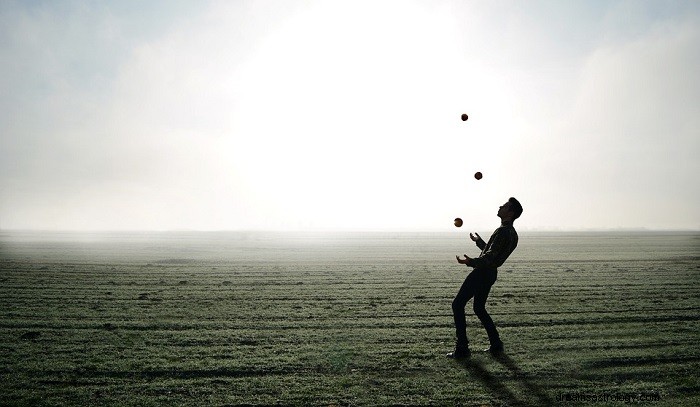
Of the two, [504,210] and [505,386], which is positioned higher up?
[504,210]

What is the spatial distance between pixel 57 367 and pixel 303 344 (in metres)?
3.48

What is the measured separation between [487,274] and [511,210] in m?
1.03

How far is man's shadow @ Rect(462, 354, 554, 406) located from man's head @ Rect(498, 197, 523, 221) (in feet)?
6.84

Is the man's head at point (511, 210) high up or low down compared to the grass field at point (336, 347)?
up

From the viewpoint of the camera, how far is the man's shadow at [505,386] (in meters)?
4.37

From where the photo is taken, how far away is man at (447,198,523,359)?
18.7 ft

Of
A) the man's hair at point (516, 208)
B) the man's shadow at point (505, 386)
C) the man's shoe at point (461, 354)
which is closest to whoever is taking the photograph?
the man's shadow at point (505, 386)

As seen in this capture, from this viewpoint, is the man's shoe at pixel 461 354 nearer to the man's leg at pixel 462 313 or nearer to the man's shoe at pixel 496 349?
the man's leg at pixel 462 313

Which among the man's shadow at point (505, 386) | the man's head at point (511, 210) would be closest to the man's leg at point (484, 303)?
the man's shadow at point (505, 386)

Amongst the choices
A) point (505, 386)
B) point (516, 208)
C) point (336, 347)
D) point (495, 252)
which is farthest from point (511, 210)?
point (336, 347)

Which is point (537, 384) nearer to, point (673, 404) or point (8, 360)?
point (673, 404)

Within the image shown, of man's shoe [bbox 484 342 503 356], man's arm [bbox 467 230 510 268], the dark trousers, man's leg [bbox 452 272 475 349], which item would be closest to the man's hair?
man's arm [bbox 467 230 510 268]

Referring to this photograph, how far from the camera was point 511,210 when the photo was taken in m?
5.91

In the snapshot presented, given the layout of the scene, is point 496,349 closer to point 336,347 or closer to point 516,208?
point 516,208
